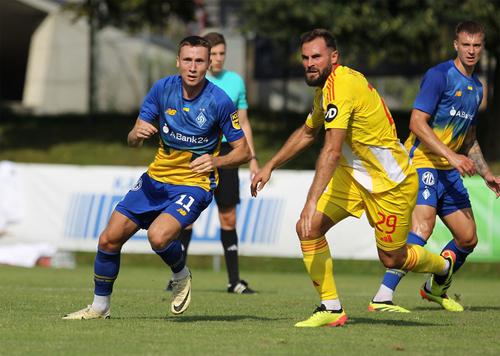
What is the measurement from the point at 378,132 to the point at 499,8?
516 inches

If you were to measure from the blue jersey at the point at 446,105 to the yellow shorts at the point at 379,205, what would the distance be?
1588 millimetres

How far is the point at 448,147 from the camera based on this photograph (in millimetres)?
9812

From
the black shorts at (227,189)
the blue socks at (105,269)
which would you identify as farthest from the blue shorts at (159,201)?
the black shorts at (227,189)

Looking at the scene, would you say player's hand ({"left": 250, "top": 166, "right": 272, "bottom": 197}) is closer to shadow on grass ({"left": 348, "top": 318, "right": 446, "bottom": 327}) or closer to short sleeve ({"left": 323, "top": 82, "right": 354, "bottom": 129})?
short sleeve ({"left": 323, "top": 82, "right": 354, "bottom": 129})

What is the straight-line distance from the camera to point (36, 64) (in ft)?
109

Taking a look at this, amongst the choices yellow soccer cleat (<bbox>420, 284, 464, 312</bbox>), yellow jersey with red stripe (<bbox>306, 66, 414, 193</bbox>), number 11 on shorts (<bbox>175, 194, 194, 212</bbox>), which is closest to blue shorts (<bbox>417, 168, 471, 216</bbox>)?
yellow soccer cleat (<bbox>420, 284, 464, 312</bbox>)

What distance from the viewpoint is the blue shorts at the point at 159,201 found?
8.26 metres

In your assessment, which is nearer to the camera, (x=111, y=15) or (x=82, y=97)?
(x=111, y=15)

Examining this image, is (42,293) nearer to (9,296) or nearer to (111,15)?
(9,296)

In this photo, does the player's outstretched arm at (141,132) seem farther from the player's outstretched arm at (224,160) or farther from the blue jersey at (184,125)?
the player's outstretched arm at (224,160)

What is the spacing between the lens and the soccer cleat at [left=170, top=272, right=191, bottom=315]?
855 cm

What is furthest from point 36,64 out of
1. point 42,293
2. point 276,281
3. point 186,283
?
point 186,283

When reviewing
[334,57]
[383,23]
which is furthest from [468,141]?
[383,23]

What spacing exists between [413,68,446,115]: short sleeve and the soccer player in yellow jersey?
4.62ft
